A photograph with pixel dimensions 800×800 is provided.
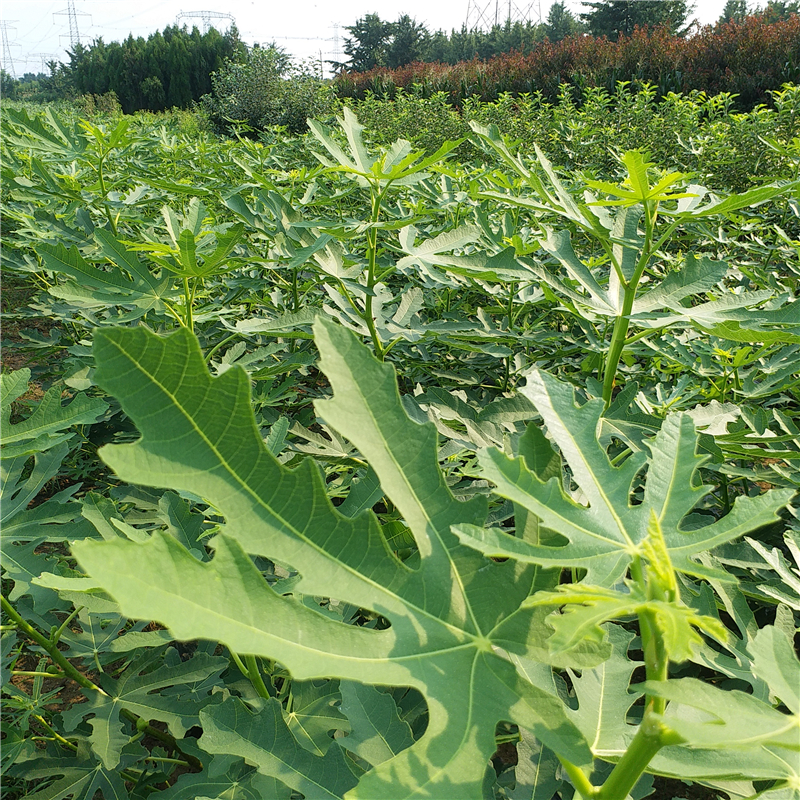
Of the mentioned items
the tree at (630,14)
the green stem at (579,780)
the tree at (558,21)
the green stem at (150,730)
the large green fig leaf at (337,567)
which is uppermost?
the tree at (558,21)

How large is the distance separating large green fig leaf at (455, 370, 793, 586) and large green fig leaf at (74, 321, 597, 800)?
73 millimetres

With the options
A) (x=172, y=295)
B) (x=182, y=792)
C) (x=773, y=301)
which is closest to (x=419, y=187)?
(x=172, y=295)

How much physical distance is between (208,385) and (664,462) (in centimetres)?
53

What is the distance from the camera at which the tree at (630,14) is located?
38281 mm

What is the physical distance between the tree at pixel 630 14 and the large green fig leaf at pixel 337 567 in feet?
147

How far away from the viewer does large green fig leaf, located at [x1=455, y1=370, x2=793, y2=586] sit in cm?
61

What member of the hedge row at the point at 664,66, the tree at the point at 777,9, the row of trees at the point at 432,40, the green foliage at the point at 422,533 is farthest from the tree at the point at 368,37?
the green foliage at the point at 422,533

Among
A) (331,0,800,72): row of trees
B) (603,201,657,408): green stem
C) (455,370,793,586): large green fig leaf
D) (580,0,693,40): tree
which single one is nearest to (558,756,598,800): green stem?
(455,370,793,586): large green fig leaf

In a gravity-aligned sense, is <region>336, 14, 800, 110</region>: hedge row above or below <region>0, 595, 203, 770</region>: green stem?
above

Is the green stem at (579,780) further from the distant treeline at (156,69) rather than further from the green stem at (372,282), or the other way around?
the distant treeline at (156,69)

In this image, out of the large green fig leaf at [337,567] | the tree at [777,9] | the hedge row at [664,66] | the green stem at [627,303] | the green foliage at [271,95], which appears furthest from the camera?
the tree at [777,9]

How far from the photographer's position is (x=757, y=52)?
49.1 feet

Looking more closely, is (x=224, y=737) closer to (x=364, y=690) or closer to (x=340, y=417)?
(x=364, y=690)

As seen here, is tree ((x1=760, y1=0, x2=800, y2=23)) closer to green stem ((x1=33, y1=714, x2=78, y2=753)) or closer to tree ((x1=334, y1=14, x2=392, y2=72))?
tree ((x1=334, y1=14, x2=392, y2=72))
